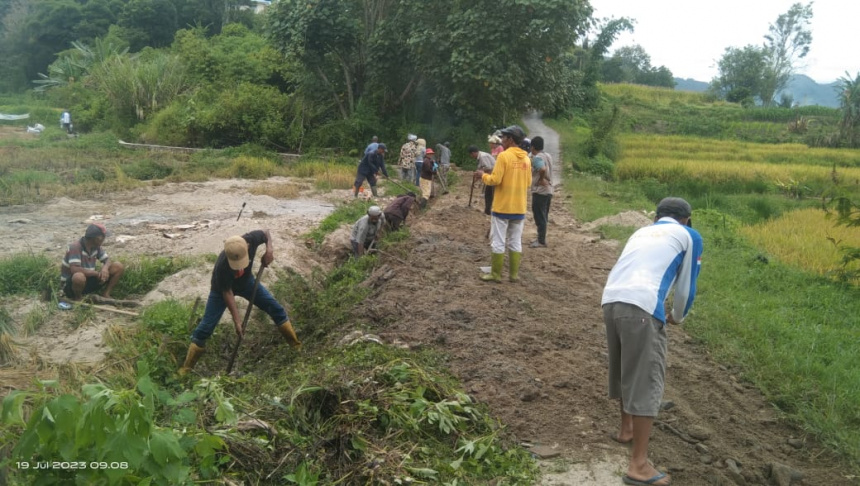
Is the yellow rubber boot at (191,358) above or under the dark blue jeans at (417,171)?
under

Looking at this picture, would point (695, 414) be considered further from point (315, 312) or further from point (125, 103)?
point (125, 103)

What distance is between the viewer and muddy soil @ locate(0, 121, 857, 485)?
4133 millimetres

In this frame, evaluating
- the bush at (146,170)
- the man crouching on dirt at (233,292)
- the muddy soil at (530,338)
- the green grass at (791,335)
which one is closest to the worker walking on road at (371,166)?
the muddy soil at (530,338)

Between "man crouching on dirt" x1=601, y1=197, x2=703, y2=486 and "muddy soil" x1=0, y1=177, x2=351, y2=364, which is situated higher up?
"man crouching on dirt" x1=601, y1=197, x2=703, y2=486

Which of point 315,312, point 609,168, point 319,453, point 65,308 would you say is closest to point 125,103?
point 609,168

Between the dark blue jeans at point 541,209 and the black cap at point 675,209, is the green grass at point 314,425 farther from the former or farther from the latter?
the dark blue jeans at point 541,209

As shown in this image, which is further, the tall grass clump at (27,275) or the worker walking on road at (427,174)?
the worker walking on road at (427,174)

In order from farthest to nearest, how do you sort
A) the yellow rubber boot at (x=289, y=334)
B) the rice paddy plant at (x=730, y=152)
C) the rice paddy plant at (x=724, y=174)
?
the rice paddy plant at (x=730, y=152) < the rice paddy plant at (x=724, y=174) < the yellow rubber boot at (x=289, y=334)

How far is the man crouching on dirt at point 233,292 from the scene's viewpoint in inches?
224

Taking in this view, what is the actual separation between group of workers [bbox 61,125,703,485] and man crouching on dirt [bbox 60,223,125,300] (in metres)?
0.01

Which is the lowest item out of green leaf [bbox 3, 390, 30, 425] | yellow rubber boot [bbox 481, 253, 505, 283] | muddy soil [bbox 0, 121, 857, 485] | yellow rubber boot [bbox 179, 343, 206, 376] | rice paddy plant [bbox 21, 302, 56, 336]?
rice paddy plant [bbox 21, 302, 56, 336]

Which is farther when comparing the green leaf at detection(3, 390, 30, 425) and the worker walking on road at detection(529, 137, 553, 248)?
the worker walking on road at detection(529, 137, 553, 248)

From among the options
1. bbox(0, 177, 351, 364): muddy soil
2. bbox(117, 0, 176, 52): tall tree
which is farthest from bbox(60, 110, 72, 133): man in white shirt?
bbox(117, 0, 176, 52): tall tree

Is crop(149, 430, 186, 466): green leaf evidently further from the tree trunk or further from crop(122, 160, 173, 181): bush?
the tree trunk
